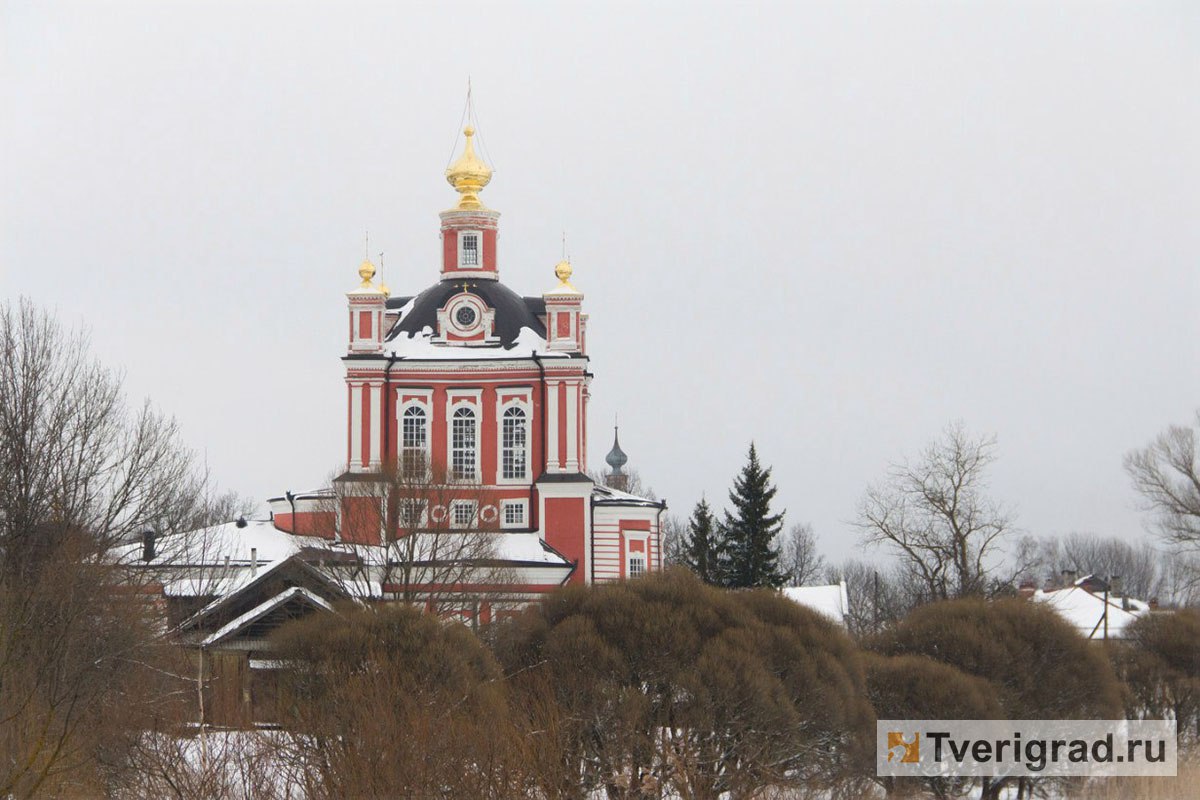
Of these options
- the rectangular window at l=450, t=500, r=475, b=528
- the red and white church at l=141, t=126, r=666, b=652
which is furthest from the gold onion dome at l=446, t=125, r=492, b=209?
the rectangular window at l=450, t=500, r=475, b=528

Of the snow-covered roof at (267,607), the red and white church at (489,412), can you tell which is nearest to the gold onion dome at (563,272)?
the red and white church at (489,412)

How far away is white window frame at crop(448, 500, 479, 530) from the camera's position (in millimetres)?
46381

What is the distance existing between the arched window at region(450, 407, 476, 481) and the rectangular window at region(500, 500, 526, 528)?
1389 millimetres

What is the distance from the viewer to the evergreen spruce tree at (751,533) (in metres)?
58.9

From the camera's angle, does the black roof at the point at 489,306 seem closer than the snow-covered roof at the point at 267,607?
No

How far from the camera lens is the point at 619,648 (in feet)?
81.2

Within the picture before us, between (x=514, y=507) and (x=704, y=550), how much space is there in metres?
11.7

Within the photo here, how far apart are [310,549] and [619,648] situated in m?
18.9

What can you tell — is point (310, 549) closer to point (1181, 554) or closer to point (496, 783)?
point (1181, 554)

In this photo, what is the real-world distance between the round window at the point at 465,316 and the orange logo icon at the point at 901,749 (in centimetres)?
3032

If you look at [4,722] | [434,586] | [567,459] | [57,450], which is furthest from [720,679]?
[567,459]

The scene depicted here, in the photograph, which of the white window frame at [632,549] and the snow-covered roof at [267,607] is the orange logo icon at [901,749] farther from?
the white window frame at [632,549]

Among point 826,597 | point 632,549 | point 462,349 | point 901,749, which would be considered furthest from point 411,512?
point 901,749

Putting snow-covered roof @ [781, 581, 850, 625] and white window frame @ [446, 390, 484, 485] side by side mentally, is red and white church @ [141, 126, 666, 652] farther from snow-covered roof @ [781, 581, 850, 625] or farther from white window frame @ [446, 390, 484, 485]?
snow-covered roof @ [781, 581, 850, 625]
